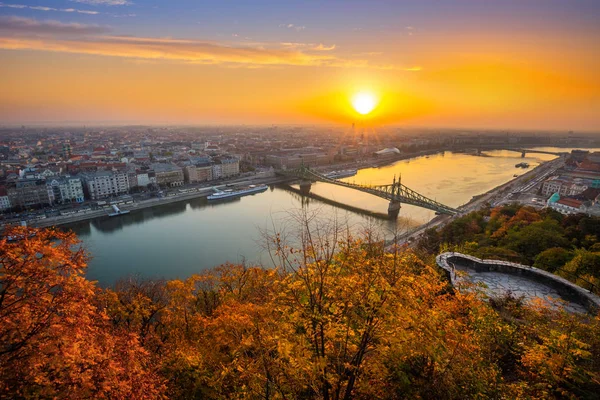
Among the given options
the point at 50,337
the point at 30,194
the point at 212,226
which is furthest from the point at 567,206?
the point at 30,194

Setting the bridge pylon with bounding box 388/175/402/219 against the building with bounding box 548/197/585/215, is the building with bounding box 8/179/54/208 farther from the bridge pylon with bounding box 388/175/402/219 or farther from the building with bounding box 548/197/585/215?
the building with bounding box 548/197/585/215

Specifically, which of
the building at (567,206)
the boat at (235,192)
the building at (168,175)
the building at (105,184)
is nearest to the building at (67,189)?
the building at (105,184)

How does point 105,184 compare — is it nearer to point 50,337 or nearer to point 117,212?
point 117,212

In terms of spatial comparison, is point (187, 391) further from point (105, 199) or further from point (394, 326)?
point (105, 199)

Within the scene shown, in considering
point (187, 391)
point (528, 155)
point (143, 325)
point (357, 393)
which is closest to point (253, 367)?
point (357, 393)

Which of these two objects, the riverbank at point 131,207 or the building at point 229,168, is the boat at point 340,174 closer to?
the riverbank at point 131,207

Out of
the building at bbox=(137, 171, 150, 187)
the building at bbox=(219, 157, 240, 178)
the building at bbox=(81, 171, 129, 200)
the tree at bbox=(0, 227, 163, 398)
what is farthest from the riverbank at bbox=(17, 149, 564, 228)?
the tree at bbox=(0, 227, 163, 398)

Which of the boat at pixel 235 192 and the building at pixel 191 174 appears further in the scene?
the building at pixel 191 174
